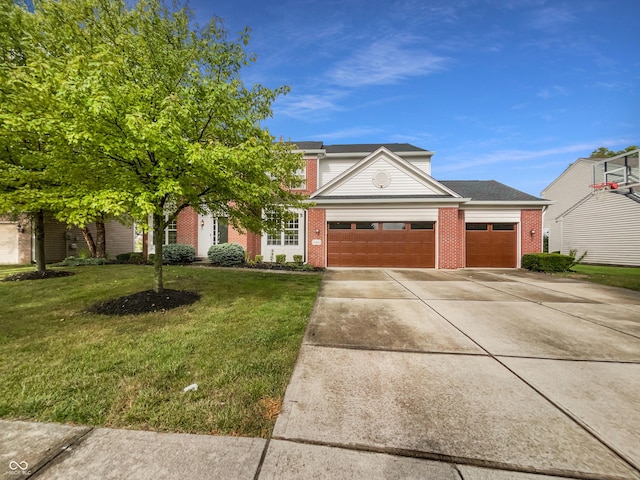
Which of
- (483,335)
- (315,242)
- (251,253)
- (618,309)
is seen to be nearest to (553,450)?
(483,335)

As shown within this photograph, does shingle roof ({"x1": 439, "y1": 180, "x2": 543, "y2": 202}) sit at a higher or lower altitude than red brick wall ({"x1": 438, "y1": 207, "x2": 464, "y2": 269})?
higher

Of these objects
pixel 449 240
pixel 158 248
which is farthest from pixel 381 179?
pixel 158 248

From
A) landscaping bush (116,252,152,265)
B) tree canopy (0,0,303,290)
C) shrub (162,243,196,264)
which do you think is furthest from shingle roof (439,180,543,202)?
landscaping bush (116,252,152,265)

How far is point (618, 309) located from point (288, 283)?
348 inches

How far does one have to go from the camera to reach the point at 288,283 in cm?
971

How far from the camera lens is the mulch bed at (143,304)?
591cm

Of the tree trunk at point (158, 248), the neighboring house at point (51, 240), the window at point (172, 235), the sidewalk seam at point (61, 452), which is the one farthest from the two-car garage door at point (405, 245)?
the neighboring house at point (51, 240)

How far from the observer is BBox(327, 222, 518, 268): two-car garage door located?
1437 centimetres

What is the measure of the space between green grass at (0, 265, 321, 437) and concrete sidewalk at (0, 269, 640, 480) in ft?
0.62

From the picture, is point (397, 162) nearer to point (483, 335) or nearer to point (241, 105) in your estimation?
point (241, 105)

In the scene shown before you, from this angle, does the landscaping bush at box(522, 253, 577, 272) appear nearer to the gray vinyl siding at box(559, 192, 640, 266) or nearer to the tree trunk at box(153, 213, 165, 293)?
the gray vinyl siding at box(559, 192, 640, 266)

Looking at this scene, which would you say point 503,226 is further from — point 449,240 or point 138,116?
point 138,116

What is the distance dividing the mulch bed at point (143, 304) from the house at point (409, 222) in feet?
25.7

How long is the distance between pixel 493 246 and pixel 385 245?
6186mm
